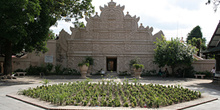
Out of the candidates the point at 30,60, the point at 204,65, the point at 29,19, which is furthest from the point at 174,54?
the point at 30,60

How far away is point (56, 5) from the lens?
1734cm

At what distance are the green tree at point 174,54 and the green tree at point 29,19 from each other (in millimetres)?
8967

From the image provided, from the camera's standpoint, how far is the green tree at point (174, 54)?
2081 centimetres

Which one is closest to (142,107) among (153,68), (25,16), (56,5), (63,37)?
(25,16)

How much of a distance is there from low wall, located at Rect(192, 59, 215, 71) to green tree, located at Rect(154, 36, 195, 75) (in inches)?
76.9

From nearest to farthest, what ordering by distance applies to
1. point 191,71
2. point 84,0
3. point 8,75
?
point 8,75 < point 84,0 < point 191,71

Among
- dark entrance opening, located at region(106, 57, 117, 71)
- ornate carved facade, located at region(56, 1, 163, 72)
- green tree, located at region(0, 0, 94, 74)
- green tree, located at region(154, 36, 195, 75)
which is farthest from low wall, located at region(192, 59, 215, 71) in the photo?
green tree, located at region(0, 0, 94, 74)

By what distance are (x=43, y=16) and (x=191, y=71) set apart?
17.3 m

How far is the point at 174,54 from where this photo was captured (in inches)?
819

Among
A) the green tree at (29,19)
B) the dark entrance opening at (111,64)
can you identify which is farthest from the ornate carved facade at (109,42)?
the green tree at (29,19)

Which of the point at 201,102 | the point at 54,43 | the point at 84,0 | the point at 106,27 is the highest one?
the point at 84,0

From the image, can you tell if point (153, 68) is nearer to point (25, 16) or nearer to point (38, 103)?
point (25, 16)

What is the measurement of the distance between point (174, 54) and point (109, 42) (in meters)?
7.95

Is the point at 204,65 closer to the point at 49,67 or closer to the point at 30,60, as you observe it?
the point at 49,67
